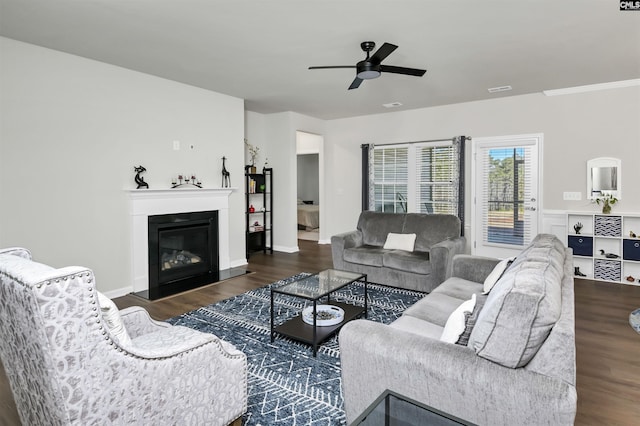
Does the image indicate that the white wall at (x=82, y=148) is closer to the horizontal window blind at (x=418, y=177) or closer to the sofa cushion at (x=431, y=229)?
the sofa cushion at (x=431, y=229)

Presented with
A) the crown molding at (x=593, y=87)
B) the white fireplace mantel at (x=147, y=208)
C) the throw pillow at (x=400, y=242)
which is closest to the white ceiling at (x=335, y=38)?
the crown molding at (x=593, y=87)

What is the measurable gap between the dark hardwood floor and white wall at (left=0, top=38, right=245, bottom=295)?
2.85 feet

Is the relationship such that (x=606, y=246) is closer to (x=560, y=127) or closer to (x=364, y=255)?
(x=560, y=127)

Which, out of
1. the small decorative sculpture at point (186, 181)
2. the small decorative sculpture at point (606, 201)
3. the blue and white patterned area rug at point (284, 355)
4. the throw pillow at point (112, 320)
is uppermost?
the small decorative sculpture at point (186, 181)

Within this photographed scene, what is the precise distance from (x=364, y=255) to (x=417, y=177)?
9.03ft

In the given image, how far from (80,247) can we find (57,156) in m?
1.02

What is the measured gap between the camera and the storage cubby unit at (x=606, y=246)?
15.5 ft

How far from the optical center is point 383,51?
10.3 ft

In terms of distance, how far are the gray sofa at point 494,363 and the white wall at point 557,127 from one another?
14.6 ft

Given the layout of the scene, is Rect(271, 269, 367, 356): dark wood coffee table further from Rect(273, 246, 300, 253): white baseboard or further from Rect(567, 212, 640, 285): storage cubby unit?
Rect(567, 212, 640, 285): storage cubby unit

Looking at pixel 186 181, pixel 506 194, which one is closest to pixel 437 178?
pixel 506 194

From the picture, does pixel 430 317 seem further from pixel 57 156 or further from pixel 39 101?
pixel 39 101

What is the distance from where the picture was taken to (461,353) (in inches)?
59.1

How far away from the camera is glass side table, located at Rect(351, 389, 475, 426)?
1.14 m
